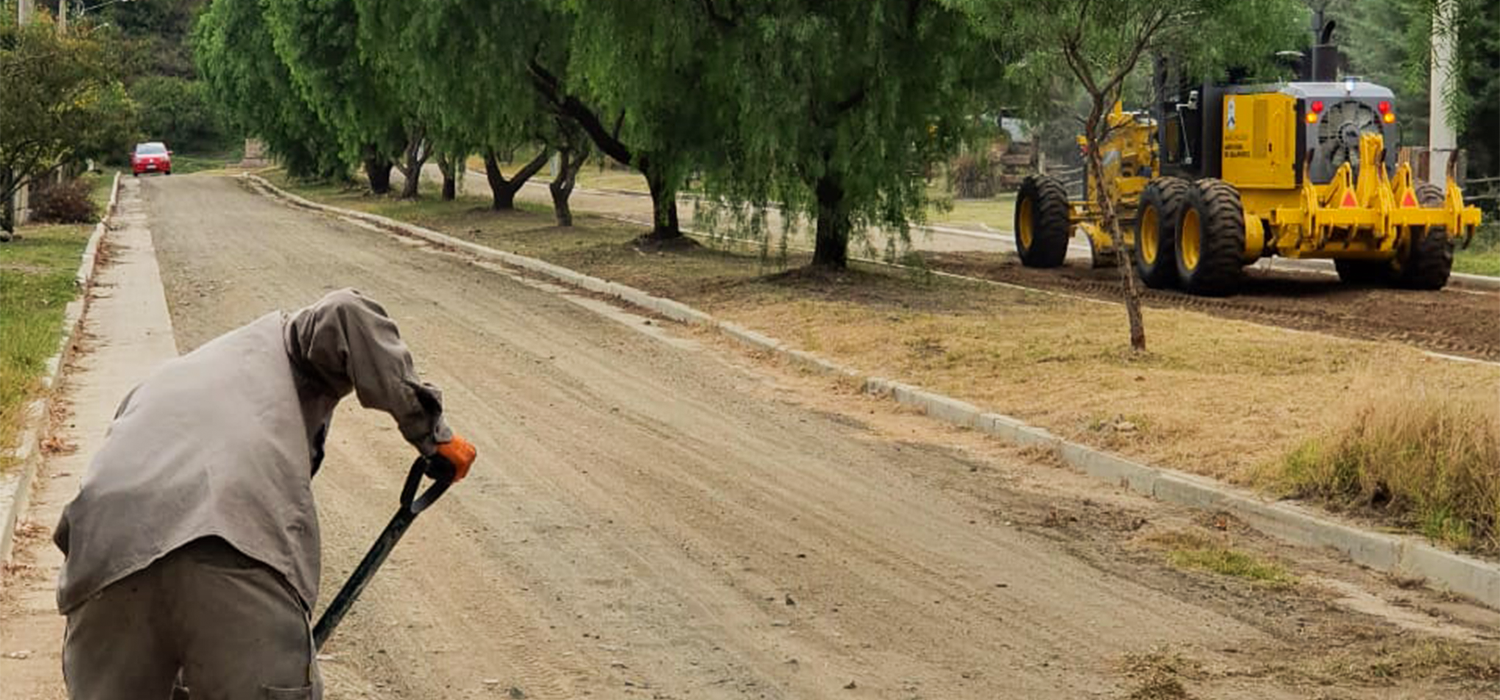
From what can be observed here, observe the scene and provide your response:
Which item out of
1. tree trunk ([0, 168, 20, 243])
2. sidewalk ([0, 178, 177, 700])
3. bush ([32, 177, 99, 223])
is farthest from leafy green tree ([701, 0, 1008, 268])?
bush ([32, 177, 99, 223])

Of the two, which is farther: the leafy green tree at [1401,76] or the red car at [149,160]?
the red car at [149,160]

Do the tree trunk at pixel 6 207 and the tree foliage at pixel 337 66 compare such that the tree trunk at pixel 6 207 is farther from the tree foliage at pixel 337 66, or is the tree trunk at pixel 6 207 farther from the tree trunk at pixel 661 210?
the tree foliage at pixel 337 66

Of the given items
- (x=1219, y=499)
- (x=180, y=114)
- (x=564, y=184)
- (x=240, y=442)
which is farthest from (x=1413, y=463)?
(x=180, y=114)

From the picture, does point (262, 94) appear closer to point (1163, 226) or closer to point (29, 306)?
point (29, 306)

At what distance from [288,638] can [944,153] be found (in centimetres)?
1915

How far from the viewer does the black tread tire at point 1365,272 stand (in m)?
23.9

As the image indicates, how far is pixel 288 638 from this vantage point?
4641 millimetres

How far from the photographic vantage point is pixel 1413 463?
34.1 feet

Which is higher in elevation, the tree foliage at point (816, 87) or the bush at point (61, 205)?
the tree foliage at point (816, 87)

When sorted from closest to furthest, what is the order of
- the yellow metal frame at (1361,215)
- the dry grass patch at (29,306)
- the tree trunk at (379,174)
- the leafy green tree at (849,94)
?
1. the dry grass patch at (29,306)
2. the leafy green tree at (849,94)
3. the yellow metal frame at (1361,215)
4. the tree trunk at (379,174)

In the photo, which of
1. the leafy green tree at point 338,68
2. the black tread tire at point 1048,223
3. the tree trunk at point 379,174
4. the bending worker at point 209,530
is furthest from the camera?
the tree trunk at point 379,174

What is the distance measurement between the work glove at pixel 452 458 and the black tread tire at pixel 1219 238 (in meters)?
18.2

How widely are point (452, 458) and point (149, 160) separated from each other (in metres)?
80.2

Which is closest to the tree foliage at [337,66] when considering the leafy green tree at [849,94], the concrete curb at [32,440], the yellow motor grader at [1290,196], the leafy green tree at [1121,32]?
the concrete curb at [32,440]
